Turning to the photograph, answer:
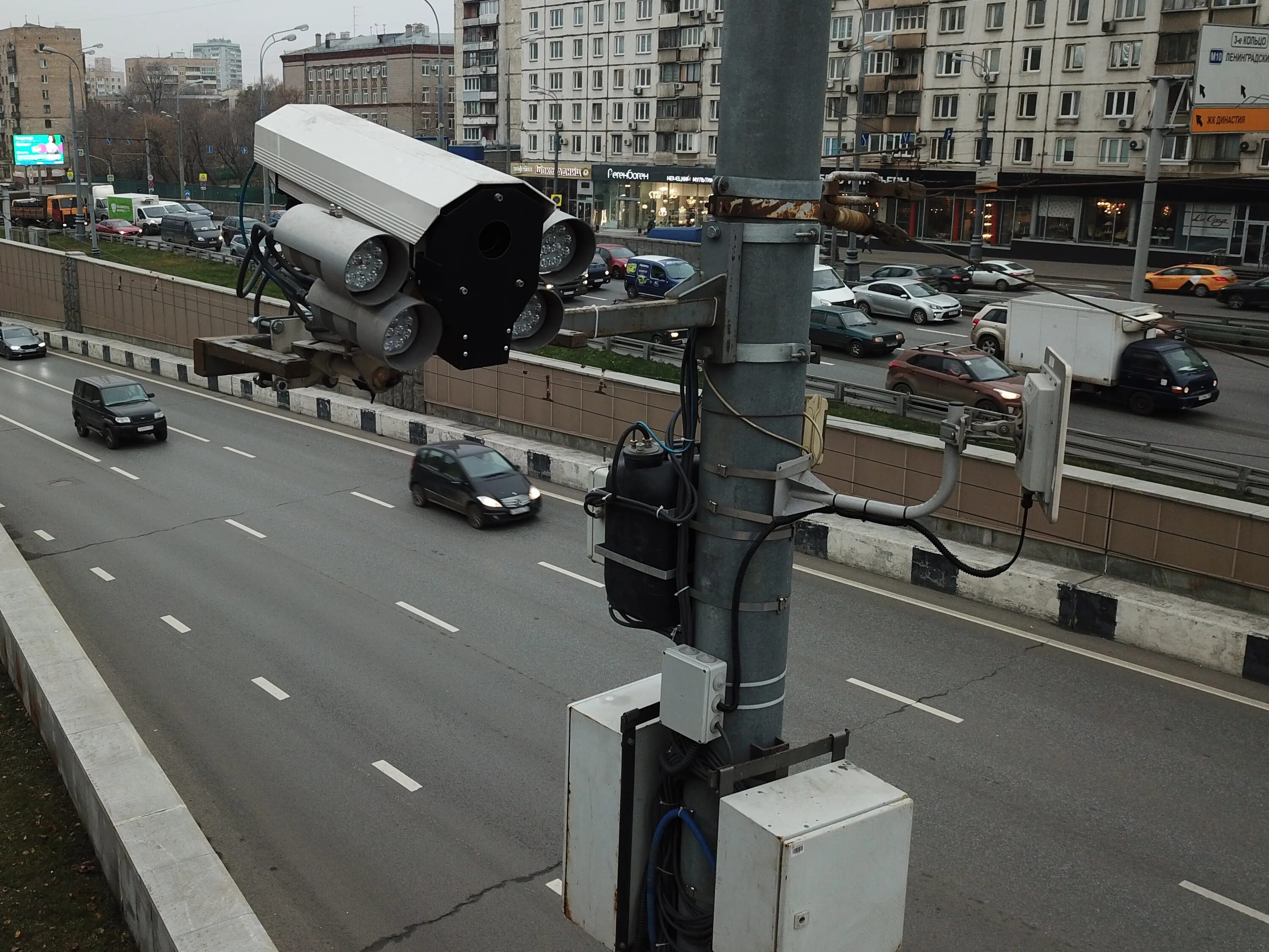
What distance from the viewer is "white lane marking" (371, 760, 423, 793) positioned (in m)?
12.0

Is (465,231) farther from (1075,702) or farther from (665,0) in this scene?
(665,0)

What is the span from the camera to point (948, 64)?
6278 centimetres

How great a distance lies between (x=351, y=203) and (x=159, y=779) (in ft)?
22.6

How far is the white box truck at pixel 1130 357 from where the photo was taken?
2659 cm

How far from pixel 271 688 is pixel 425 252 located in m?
12.0

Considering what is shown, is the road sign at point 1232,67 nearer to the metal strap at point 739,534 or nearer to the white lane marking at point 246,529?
the white lane marking at point 246,529

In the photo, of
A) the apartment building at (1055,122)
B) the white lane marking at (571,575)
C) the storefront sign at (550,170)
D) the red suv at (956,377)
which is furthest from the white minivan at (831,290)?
the storefront sign at (550,170)

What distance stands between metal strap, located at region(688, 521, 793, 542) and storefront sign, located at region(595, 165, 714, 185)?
69344 millimetres

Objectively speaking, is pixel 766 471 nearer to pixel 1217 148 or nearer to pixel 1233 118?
pixel 1233 118

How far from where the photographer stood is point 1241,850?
1066 cm

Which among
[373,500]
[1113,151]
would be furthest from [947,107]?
[373,500]

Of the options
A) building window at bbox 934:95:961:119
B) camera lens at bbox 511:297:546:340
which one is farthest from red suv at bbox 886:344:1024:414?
building window at bbox 934:95:961:119

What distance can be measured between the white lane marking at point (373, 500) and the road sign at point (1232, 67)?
957 inches

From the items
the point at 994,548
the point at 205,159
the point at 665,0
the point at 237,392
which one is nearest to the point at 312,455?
the point at 237,392
